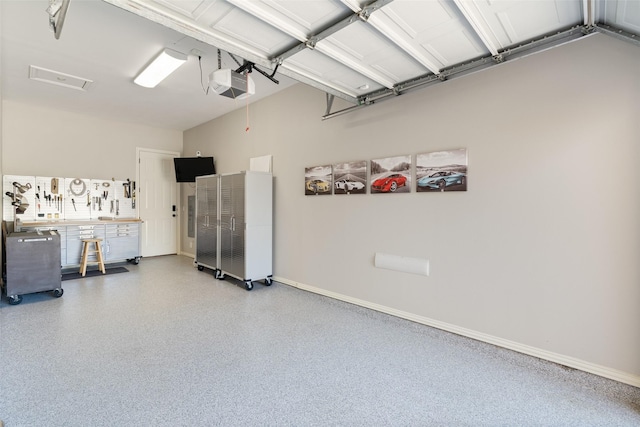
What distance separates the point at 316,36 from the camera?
93.8 inches

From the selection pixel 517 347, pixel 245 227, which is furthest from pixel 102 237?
pixel 517 347

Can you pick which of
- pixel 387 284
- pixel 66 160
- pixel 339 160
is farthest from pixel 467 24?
pixel 66 160

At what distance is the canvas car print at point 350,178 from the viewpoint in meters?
3.88

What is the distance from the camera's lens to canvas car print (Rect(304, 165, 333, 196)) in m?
4.28

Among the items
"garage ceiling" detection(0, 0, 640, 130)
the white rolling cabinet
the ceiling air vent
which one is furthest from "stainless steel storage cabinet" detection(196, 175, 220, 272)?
the ceiling air vent

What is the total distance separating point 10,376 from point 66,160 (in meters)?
5.18

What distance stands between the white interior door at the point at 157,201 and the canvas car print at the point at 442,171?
6.31 m

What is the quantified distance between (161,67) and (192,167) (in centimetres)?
312

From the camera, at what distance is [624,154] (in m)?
2.29

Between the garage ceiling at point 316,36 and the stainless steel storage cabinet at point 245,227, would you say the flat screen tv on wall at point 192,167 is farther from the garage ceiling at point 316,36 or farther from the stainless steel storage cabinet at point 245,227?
the garage ceiling at point 316,36

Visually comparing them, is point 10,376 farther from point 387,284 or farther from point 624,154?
point 624,154

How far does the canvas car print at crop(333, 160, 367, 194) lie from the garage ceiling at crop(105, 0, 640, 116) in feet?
4.20

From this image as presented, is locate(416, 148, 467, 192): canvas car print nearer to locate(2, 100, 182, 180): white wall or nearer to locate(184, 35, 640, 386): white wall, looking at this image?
locate(184, 35, 640, 386): white wall

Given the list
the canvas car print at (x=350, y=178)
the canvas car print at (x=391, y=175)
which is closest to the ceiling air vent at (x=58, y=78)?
the canvas car print at (x=350, y=178)
